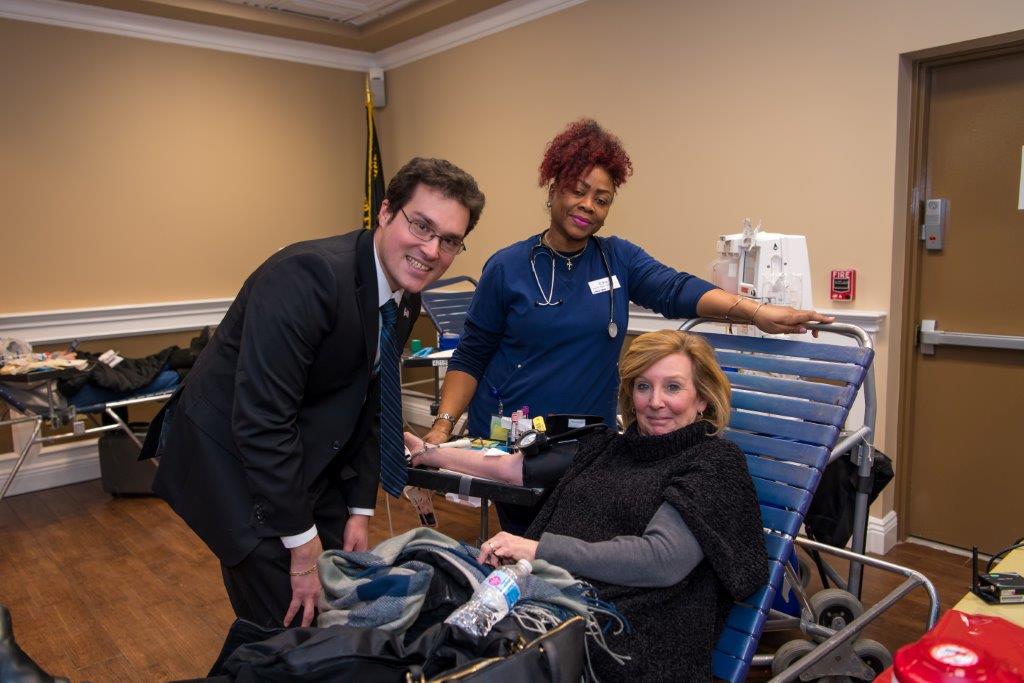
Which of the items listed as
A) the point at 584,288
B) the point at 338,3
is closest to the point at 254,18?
the point at 338,3

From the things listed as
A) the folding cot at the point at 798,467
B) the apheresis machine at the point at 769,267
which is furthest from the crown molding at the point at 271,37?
the folding cot at the point at 798,467

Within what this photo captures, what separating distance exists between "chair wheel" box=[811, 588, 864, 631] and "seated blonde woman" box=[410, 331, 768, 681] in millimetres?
788

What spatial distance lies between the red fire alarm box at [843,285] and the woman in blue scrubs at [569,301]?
4.12 feet

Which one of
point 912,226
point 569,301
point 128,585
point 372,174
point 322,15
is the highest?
point 322,15

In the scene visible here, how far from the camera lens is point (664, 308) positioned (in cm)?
212

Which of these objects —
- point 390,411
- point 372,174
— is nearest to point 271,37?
point 372,174

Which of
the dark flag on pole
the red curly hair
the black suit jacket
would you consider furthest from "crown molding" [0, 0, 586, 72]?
the black suit jacket

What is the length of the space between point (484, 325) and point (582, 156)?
52cm

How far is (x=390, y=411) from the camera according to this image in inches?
65.9

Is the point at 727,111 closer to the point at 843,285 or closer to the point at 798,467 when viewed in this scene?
the point at 843,285

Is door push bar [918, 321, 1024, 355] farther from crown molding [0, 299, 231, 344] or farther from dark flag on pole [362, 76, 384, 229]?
crown molding [0, 299, 231, 344]

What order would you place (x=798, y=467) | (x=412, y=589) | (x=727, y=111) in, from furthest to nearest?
(x=727, y=111) < (x=798, y=467) < (x=412, y=589)

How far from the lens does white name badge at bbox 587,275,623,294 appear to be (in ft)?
6.78

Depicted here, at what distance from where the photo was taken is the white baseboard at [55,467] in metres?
4.18
